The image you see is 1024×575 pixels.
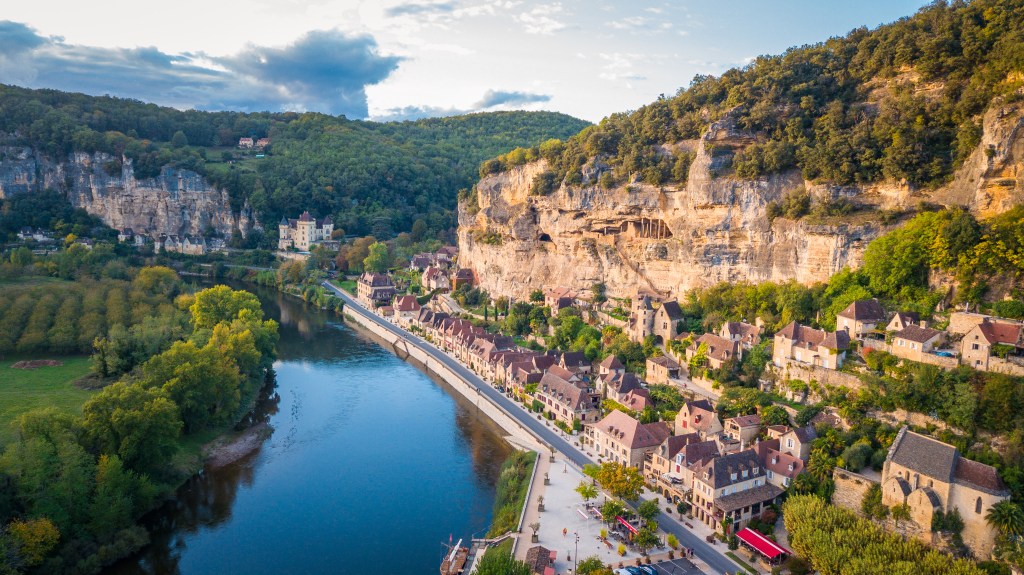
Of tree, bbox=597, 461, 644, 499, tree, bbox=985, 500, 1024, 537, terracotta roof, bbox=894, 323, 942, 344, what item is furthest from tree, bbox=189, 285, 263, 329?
tree, bbox=985, 500, 1024, 537

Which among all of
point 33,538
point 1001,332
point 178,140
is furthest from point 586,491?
point 178,140

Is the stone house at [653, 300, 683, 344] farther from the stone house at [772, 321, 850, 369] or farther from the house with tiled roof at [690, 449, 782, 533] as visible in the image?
the house with tiled roof at [690, 449, 782, 533]

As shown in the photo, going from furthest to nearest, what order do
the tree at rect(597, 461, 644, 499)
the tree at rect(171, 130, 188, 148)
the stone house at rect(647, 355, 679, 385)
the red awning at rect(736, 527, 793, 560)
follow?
the tree at rect(171, 130, 188, 148)
the stone house at rect(647, 355, 679, 385)
the tree at rect(597, 461, 644, 499)
the red awning at rect(736, 527, 793, 560)

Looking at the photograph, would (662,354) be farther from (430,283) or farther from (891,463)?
(430,283)

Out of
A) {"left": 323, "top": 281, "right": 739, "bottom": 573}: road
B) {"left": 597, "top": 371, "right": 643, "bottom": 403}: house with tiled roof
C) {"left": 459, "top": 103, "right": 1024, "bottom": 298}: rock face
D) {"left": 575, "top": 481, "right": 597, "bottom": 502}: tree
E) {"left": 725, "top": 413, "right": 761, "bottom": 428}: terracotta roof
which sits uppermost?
{"left": 459, "top": 103, "right": 1024, "bottom": 298}: rock face

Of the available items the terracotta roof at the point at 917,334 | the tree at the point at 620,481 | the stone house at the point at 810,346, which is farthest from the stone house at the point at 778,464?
the terracotta roof at the point at 917,334
